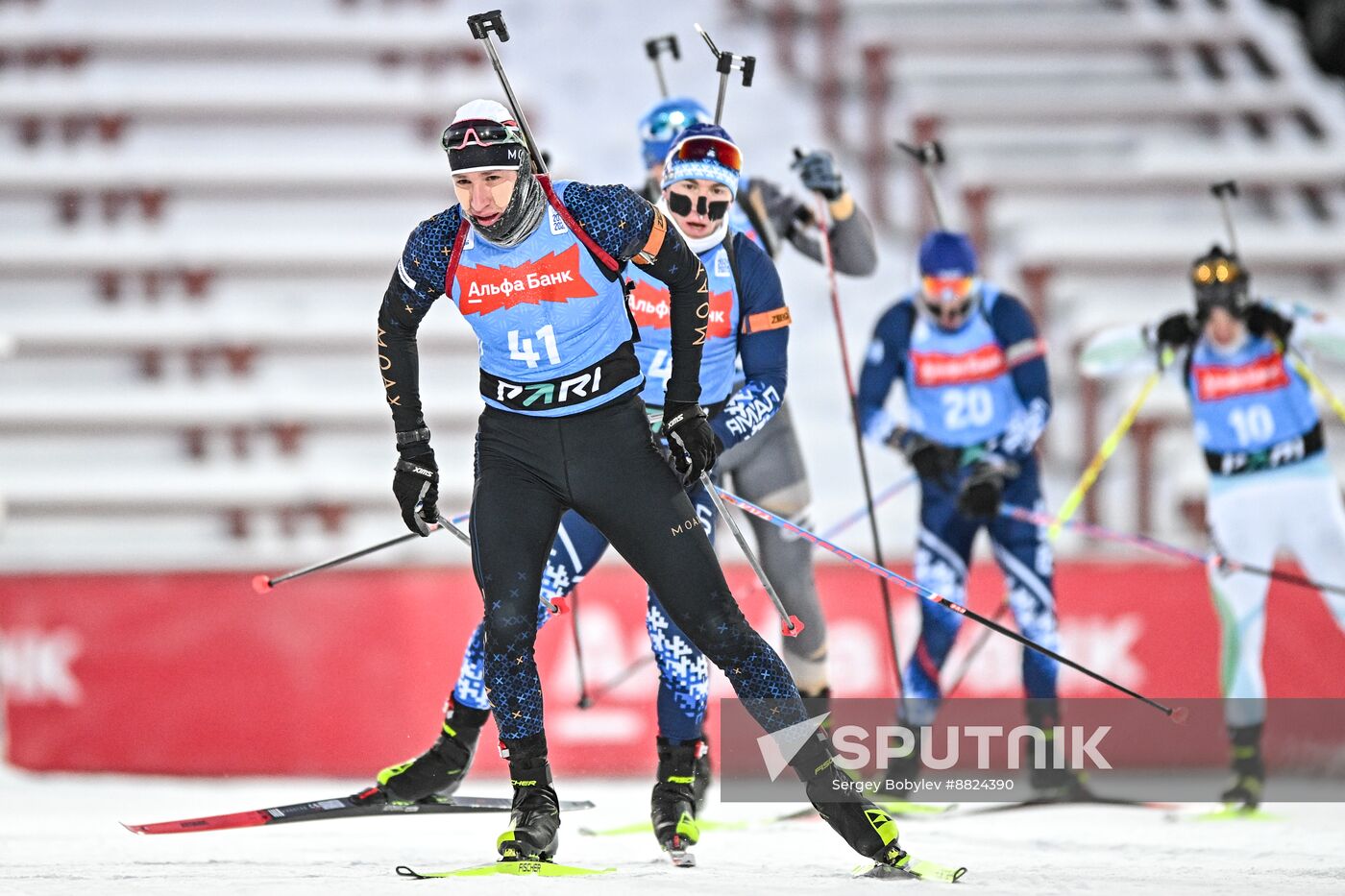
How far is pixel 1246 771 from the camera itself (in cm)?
643

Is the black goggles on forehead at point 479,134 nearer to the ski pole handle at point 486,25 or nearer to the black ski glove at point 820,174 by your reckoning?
the ski pole handle at point 486,25

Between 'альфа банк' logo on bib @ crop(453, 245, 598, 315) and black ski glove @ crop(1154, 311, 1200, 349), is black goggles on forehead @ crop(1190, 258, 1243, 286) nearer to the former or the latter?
black ski glove @ crop(1154, 311, 1200, 349)

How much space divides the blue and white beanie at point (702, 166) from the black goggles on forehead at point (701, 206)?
0.05 metres

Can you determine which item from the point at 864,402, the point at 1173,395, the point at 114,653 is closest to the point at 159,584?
the point at 114,653

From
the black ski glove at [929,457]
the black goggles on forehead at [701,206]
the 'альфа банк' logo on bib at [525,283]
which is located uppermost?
the black goggles on forehead at [701,206]

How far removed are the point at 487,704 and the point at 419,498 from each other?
32.7 inches

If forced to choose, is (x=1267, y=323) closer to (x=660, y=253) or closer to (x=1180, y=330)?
(x=1180, y=330)

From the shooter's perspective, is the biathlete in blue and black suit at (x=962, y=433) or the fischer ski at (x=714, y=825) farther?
the biathlete in blue and black suit at (x=962, y=433)

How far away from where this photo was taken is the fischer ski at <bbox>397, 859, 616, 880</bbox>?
415 cm

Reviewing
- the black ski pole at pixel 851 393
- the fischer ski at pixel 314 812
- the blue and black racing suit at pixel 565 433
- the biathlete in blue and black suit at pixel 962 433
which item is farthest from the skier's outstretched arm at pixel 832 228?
the fischer ski at pixel 314 812

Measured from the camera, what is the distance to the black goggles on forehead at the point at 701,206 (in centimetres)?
498

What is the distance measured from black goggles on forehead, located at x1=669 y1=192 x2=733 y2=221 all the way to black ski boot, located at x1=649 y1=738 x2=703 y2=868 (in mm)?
1516

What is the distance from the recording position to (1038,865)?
483 cm

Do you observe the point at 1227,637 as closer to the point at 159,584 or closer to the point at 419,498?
the point at 419,498
